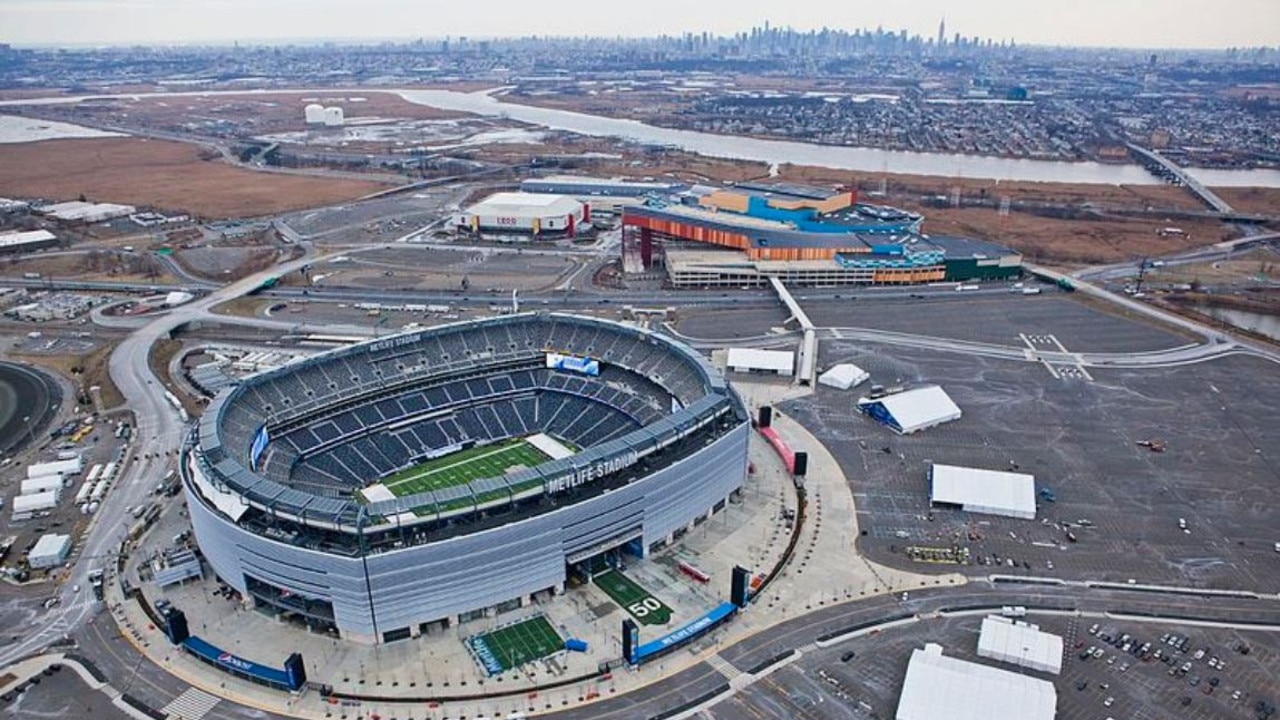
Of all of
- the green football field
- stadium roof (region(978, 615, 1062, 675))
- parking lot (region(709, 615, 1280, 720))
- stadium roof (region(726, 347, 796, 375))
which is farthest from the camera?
stadium roof (region(726, 347, 796, 375))

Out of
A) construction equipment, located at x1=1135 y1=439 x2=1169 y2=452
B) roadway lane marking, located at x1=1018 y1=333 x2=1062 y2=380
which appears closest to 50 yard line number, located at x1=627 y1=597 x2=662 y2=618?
construction equipment, located at x1=1135 y1=439 x2=1169 y2=452

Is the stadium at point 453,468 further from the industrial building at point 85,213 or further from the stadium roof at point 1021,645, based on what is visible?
the industrial building at point 85,213

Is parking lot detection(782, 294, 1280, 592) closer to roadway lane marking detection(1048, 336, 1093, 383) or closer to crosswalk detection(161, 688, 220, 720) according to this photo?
roadway lane marking detection(1048, 336, 1093, 383)

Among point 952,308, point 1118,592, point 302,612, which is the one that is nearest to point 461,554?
point 302,612

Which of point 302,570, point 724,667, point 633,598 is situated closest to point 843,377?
point 633,598

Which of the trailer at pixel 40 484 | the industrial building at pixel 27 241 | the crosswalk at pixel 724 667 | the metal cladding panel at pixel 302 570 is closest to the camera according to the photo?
the crosswalk at pixel 724 667

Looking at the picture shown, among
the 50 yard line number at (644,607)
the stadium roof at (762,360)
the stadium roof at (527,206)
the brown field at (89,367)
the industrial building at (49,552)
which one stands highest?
the stadium roof at (527,206)

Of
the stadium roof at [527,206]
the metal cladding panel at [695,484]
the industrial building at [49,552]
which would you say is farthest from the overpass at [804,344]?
the industrial building at [49,552]
